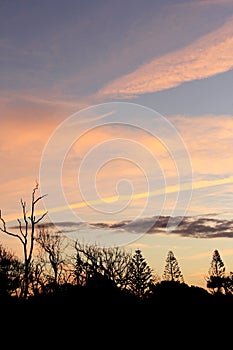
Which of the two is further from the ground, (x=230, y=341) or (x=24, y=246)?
(x=24, y=246)

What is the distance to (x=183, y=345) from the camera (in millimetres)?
20281

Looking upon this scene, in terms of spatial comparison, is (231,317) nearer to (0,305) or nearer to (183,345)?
(183,345)

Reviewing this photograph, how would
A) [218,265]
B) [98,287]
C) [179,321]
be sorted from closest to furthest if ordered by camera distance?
1. [179,321]
2. [98,287]
3. [218,265]

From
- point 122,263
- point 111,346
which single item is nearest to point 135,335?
point 111,346

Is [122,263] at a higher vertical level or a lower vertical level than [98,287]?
higher

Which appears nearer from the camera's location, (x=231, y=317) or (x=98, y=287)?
(x=231, y=317)

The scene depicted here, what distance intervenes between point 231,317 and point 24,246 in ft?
98.2

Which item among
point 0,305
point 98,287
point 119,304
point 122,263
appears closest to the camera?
point 119,304

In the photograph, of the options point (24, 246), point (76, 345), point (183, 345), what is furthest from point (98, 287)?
point (24, 246)

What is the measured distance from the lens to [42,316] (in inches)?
976

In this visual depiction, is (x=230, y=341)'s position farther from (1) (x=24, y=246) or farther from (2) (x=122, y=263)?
(2) (x=122, y=263)

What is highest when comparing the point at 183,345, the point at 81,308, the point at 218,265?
the point at 218,265

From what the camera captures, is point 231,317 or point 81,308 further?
point 81,308

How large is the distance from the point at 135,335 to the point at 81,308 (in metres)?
3.87
